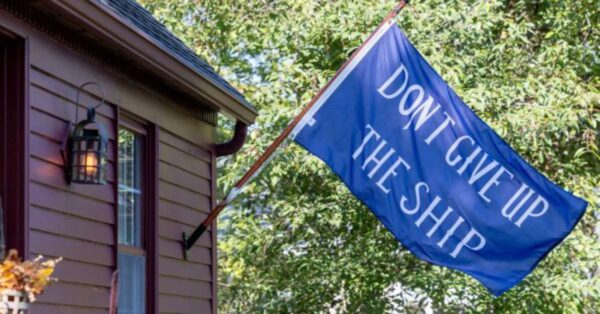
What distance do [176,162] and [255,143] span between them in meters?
5.30

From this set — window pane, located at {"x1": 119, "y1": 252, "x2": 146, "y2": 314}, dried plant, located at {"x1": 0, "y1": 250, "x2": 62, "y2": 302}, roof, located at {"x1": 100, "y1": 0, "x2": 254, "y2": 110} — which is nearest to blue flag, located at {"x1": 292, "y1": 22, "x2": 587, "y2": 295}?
roof, located at {"x1": 100, "y1": 0, "x2": 254, "y2": 110}

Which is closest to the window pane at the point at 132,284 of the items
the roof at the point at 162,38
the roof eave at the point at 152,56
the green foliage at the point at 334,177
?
the roof eave at the point at 152,56

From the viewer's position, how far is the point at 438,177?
8125 mm

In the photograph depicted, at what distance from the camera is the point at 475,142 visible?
818 centimetres

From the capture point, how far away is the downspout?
9.90 m

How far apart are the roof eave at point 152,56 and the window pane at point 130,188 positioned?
20.6 inches

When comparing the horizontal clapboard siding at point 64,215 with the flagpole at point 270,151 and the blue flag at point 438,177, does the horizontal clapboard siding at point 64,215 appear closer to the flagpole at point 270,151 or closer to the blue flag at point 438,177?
the flagpole at point 270,151

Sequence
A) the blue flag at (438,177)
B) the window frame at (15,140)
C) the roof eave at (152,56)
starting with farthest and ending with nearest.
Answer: the blue flag at (438,177) < the roof eave at (152,56) < the window frame at (15,140)

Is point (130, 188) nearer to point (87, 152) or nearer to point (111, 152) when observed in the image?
point (111, 152)

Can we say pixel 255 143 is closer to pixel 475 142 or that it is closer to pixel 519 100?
pixel 519 100

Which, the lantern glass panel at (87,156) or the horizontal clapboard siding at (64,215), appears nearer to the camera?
the horizontal clapboard siding at (64,215)

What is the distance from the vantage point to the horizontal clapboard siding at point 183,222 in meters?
8.47

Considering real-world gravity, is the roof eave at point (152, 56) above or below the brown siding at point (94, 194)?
above

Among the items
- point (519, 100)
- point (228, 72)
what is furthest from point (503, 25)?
point (228, 72)
